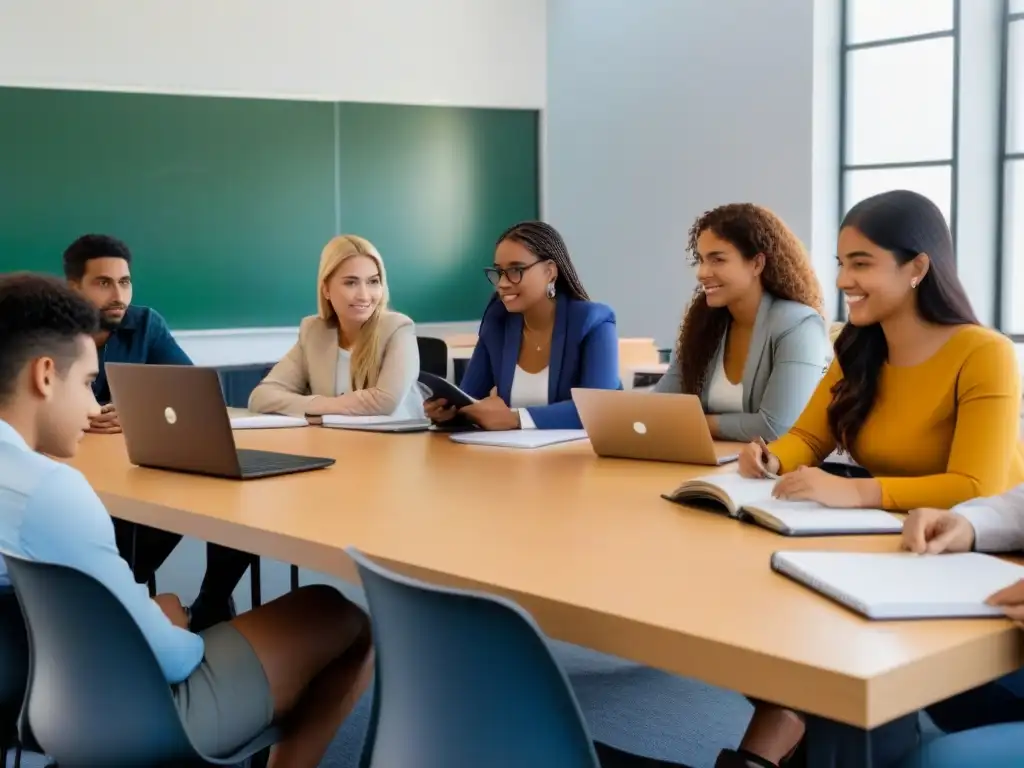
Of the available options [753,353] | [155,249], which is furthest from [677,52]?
[753,353]

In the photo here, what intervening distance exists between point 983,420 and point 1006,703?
1.55ft

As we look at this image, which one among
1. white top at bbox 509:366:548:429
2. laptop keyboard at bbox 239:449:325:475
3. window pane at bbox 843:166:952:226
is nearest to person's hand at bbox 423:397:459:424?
white top at bbox 509:366:548:429

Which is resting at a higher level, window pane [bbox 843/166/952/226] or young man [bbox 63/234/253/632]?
window pane [bbox 843/166/952/226]

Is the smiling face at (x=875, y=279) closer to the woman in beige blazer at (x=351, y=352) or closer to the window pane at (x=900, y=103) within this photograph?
the woman in beige blazer at (x=351, y=352)

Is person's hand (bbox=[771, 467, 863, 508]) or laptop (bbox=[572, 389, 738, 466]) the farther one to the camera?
laptop (bbox=[572, 389, 738, 466])

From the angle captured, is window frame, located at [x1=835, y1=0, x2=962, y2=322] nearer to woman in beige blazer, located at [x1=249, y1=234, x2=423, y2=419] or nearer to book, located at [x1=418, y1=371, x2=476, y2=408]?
woman in beige blazer, located at [x1=249, y1=234, x2=423, y2=419]

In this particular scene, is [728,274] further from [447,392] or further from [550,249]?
[447,392]

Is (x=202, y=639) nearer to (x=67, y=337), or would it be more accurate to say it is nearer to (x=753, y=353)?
(x=67, y=337)

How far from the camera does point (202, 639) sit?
1.80m

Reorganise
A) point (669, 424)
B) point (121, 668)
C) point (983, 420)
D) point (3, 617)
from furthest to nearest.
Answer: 1. point (669, 424)
2. point (983, 420)
3. point (3, 617)
4. point (121, 668)

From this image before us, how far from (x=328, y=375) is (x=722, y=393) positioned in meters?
1.28

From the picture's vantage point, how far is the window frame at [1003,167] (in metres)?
6.03

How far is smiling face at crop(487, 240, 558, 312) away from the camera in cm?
344

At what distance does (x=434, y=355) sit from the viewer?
498 cm
